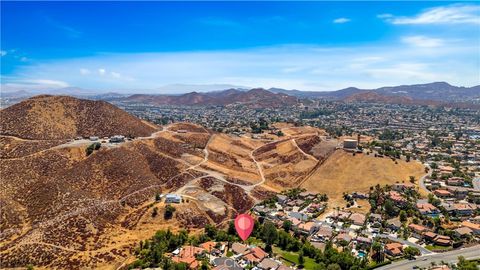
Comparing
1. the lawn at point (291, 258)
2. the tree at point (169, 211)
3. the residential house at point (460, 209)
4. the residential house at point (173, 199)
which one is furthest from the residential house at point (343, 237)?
the residential house at point (173, 199)

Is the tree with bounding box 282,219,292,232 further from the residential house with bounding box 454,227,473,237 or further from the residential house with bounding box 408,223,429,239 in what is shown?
the residential house with bounding box 454,227,473,237

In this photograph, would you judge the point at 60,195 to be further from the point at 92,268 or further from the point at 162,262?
the point at 162,262

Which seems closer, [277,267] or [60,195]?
[277,267]

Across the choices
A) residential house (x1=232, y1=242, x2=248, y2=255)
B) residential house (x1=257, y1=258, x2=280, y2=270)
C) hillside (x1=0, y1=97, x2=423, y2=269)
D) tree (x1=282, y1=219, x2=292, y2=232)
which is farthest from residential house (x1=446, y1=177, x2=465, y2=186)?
residential house (x1=232, y1=242, x2=248, y2=255)

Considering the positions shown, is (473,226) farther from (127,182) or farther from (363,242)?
(127,182)

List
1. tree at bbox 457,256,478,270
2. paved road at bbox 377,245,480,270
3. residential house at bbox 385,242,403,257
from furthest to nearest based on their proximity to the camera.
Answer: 1. residential house at bbox 385,242,403,257
2. paved road at bbox 377,245,480,270
3. tree at bbox 457,256,478,270

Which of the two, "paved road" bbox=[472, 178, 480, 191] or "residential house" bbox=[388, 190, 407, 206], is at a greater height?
"residential house" bbox=[388, 190, 407, 206]

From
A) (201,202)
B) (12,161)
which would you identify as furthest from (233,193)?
(12,161)
